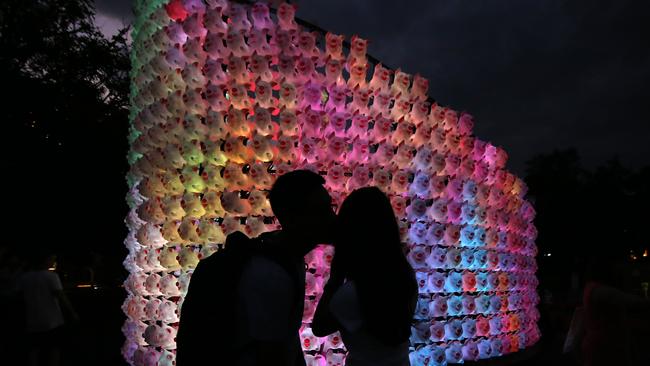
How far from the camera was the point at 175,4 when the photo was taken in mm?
5797

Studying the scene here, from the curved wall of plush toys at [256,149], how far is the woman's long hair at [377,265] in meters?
3.02

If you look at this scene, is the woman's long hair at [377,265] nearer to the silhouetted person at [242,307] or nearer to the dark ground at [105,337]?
the silhouetted person at [242,307]

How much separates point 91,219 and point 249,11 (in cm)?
1134

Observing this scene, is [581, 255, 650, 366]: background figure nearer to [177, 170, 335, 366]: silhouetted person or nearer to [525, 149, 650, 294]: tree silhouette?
[177, 170, 335, 366]: silhouetted person

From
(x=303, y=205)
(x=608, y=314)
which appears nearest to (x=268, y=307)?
(x=303, y=205)

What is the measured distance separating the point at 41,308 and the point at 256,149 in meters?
3.17

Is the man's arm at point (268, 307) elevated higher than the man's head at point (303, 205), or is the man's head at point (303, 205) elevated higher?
the man's head at point (303, 205)

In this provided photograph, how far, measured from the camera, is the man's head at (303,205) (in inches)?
69.0

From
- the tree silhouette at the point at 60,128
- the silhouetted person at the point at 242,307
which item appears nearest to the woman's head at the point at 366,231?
the silhouetted person at the point at 242,307

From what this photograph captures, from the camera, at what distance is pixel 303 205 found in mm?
1753

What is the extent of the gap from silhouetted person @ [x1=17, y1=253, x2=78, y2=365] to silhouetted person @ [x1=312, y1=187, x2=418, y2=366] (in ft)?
16.4

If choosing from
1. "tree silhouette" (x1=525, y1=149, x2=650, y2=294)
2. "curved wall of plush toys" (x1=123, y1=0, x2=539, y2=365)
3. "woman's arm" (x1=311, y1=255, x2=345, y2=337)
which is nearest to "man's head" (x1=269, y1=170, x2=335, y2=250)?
"woman's arm" (x1=311, y1=255, x2=345, y2=337)

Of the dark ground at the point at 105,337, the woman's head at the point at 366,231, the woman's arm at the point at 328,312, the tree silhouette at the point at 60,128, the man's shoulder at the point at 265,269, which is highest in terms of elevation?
the tree silhouette at the point at 60,128

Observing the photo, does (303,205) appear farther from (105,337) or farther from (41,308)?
(105,337)
